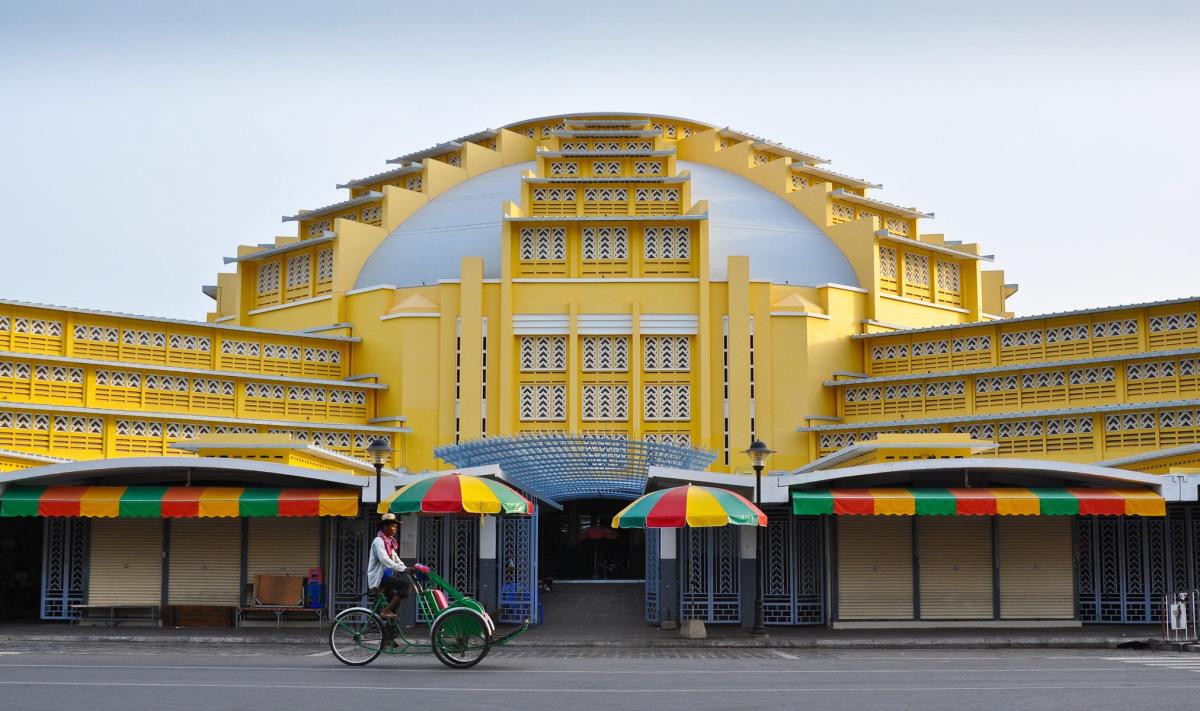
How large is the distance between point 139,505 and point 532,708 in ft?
51.1

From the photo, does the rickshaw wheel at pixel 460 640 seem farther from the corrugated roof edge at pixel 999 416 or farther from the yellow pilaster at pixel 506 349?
the corrugated roof edge at pixel 999 416

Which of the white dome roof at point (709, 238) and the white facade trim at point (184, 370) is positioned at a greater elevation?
the white dome roof at point (709, 238)

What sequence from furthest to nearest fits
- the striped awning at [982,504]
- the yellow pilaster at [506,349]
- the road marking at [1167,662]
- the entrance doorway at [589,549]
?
the entrance doorway at [589,549] < the yellow pilaster at [506,349] < the striped awning at [982,504] < the road marking at [1167,662]

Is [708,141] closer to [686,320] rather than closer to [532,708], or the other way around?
[686,320]

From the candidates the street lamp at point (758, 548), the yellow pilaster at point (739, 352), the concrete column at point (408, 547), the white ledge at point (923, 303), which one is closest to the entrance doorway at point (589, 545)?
the yellow pilaster at point (739, 352)

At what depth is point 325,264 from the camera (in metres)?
52.6

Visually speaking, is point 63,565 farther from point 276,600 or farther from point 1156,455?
point 1156,455

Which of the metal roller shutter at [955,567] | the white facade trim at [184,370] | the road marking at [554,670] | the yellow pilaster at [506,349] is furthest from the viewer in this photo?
the yellow pilaster at [506,349]

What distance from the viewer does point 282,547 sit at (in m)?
28.8

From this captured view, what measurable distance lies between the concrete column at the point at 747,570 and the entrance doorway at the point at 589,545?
23.2m

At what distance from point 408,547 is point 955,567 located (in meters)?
11.0

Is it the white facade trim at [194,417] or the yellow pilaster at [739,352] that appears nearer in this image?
the white facade trim at [194,417]

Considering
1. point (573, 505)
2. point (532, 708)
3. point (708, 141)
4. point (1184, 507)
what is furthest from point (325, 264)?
point (532, 708)

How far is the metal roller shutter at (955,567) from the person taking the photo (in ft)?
92.2
